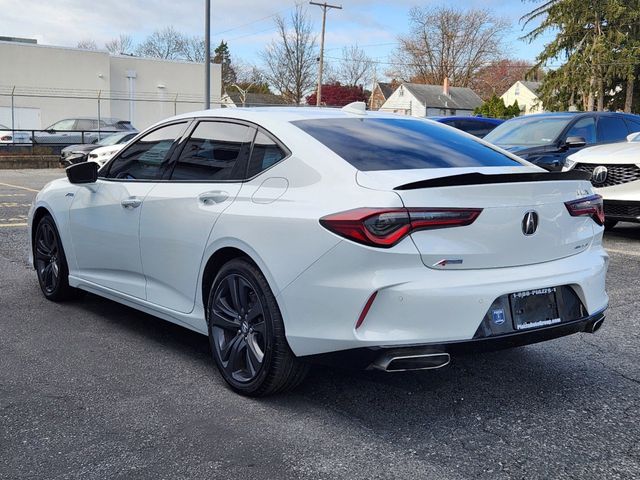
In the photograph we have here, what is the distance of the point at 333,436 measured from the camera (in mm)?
3318

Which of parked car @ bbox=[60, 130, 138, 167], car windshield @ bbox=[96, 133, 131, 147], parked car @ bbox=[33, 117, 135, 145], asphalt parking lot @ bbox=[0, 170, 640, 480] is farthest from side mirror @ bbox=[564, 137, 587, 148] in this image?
parked car @ bbox=[33, 117, 135, 145]

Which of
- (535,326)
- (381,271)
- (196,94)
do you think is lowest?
(535,326)

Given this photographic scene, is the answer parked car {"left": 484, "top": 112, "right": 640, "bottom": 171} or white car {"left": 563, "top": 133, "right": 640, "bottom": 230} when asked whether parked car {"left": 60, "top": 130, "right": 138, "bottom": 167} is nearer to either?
parked car {"left": 484, "top": 112, "right": 640, "bottom": 171}

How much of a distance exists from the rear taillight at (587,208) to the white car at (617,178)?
16.3 feet

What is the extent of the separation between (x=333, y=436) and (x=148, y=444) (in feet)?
2.71

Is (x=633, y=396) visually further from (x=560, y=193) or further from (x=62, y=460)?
(x=62, y=460)

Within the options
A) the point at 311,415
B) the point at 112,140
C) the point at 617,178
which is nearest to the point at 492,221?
the point at 311,415

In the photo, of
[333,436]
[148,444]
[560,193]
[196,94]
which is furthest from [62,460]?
[196,94]

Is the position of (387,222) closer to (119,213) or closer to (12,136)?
(119,213)

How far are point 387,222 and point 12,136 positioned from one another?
27458 millimetres

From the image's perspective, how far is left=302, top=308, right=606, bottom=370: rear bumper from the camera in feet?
10.5

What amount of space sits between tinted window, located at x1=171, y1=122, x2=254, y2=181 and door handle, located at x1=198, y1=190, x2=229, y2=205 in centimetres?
11

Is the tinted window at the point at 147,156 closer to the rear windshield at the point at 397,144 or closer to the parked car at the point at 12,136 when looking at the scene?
the rear windshield at the point at 397,144

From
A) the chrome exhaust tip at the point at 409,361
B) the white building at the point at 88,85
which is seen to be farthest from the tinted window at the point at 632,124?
the white building at the point at 88,85
